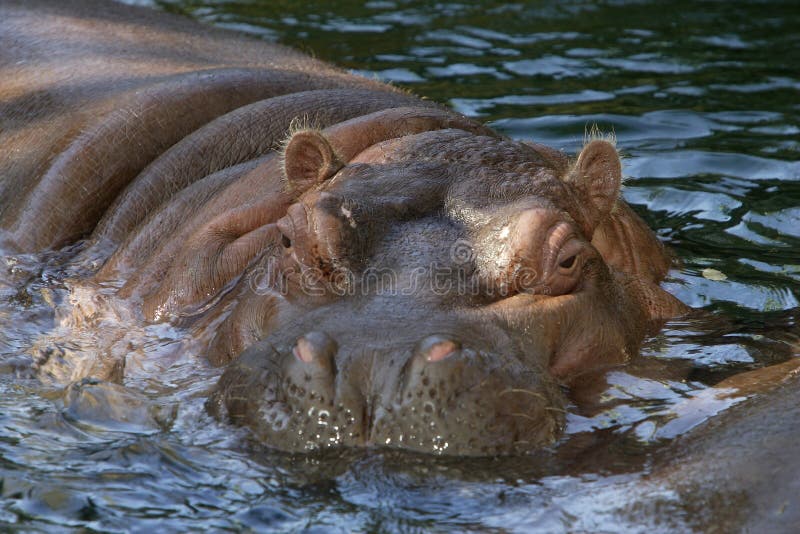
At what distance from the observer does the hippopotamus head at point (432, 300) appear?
3676 mm

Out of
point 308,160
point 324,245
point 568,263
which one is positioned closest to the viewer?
point 324,245

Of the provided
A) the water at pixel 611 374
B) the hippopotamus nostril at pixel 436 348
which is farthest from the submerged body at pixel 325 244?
the water at pixel 611 374

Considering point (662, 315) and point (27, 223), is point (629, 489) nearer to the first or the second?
point (662, 315)

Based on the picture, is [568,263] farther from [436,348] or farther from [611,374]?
[436,348]

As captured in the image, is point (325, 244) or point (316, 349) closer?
point (316, 349)

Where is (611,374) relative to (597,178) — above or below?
below

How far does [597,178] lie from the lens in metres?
4.92

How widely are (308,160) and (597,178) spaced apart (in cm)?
107

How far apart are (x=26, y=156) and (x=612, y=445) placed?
360 centimetres

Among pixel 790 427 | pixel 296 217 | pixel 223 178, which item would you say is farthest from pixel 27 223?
pixel 790 427

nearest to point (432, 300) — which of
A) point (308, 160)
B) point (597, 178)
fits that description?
point (308, 160)

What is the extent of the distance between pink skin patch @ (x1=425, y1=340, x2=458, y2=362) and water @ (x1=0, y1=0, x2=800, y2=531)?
281 mm

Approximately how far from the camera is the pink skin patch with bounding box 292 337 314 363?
3694mm

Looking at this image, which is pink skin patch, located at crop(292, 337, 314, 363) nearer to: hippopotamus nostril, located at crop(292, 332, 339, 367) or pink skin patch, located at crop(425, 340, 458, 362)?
hippopotamus nostril, located at crop(292, 332, 339, 367)
